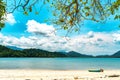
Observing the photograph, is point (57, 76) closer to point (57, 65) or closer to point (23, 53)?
point (57, 65)

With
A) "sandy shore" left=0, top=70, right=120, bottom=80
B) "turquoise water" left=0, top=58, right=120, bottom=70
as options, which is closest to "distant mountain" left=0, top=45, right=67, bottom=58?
"turquoise water" left=0, top=58, right=120, bottom=70

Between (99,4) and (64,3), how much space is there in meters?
1.04

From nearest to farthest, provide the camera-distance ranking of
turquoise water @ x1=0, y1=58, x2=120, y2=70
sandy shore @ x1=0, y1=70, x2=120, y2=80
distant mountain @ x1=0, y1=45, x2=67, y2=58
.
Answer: sandy shore @ x1=0, y1=70, x2=120, y2=80, turquoise water @ x1=0, y1=58, x2=120, y2=70, distant mountain @ x1=0, y1=45, x2=67, y2=58

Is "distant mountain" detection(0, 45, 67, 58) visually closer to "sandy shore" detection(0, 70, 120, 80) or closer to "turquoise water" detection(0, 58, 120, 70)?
"turquoise water" detection(0, 58, 120, 70)

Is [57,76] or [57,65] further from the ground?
[57,65]

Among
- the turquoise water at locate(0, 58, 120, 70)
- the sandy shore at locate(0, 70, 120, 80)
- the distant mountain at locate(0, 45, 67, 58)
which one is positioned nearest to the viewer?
the sandy shore at locate(0, 70, 120, 80)

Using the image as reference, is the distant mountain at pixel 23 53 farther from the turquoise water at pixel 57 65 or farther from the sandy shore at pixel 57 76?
the sandy shore at pixel 57 76

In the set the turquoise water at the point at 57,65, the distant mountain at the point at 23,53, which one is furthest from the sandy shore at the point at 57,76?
the distant mountain at the point at 23,53

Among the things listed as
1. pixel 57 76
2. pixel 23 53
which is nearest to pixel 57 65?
pixel 57 76

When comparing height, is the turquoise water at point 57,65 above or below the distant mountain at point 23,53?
below

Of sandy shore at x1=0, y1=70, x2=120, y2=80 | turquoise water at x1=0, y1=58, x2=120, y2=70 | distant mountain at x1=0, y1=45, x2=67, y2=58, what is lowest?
sandy shore at x1=0, y1=70, x2=120, y2=80

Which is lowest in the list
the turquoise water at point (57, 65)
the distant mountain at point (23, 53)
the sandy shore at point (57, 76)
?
the sandy shore at point (57, 76)

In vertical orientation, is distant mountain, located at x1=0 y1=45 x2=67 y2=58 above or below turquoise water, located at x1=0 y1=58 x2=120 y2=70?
above

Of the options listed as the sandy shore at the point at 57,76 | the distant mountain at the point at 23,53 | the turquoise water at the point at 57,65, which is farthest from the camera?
the distant mountain at the point at 23,53
